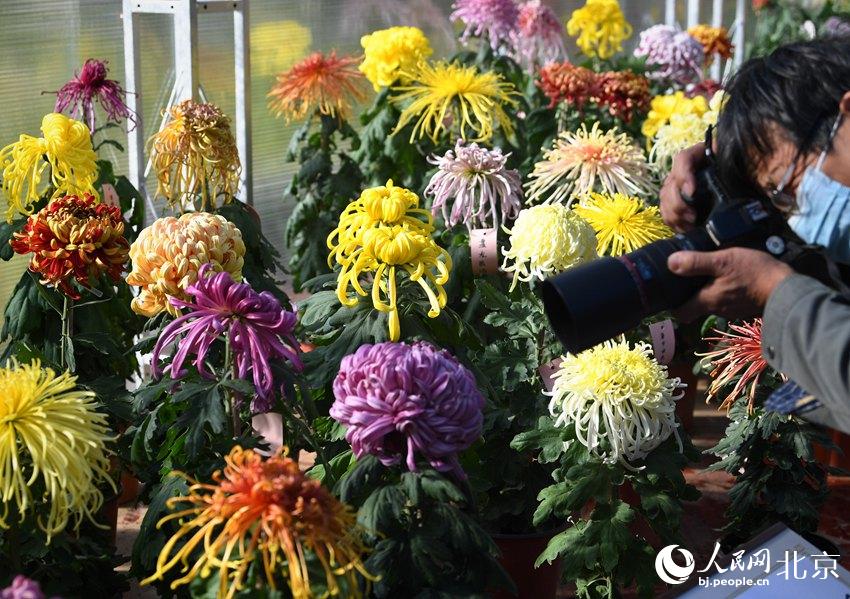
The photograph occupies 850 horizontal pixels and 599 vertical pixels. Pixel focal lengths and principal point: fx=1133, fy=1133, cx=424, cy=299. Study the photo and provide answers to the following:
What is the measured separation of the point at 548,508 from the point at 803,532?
579 mm

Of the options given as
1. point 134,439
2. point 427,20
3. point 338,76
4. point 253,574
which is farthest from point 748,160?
point 427,20

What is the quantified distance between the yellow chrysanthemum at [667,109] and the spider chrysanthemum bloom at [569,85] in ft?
0.82

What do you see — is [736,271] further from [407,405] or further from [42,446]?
→ [42,446]

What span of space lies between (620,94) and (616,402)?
5.63 ft

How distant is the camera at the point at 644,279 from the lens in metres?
1.38

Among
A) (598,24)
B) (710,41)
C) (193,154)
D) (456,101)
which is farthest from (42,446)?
(710,41)

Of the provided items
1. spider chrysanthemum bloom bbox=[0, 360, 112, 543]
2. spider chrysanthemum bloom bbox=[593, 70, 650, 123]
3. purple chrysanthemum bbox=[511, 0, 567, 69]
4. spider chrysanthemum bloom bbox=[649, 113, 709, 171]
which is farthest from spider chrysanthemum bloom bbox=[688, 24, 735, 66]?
spider chrysanthemum bloom bbox=[0, 360, 112, 543]

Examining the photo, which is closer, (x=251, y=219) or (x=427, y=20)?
(x=251, y=219)

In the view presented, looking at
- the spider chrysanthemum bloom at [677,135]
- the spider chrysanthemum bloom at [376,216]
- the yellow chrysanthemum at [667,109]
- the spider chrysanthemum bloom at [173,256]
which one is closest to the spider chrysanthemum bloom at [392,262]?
the spider chrysanthemum bloom at [376,216]

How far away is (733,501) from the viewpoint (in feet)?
7.72

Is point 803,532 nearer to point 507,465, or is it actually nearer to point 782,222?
point 507,465

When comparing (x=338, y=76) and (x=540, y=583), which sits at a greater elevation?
(x=338, y=76)

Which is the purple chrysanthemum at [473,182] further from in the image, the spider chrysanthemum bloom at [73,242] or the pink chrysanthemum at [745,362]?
the spider chrysanthemum bloom at [73,242]

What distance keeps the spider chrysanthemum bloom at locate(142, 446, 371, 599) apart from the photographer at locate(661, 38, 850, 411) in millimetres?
510
